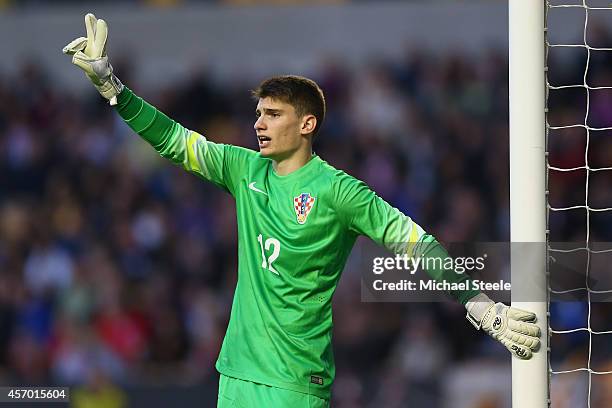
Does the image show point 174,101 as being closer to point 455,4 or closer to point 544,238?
point 455,4

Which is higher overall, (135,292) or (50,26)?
(50,26)

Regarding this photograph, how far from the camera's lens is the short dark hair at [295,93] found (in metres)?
4.89

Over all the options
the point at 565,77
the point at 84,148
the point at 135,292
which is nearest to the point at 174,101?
the point at 84,148

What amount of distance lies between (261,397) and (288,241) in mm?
628

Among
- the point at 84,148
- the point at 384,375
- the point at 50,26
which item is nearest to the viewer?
the point at 384,375

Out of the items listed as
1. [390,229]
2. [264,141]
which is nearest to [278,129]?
[264,141]

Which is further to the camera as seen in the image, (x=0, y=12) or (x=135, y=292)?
(x=0, y=12)

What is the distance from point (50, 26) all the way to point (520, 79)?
32.3 ft

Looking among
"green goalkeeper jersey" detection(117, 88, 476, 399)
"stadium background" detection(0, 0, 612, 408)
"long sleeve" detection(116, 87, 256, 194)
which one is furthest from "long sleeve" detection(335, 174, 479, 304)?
"stadium background" detection(0, 0, 612, 408)

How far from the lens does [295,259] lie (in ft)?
15.4

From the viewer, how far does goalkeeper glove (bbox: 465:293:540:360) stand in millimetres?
4534

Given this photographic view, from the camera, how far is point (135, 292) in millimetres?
10516

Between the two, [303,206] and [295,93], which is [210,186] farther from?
[303,206]

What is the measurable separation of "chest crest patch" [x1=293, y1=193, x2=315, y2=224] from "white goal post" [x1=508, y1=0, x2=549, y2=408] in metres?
0.81
